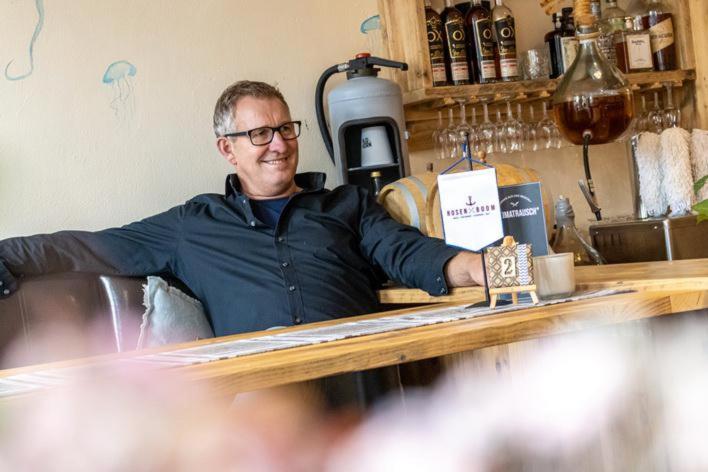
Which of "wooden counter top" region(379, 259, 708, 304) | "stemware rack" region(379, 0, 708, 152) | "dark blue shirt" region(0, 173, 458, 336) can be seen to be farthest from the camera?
"stemware rack" region(379, 0, 708, 152)

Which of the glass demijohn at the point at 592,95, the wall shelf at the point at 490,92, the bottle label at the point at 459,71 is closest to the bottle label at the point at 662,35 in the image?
the wall shelf at the point at 490,92

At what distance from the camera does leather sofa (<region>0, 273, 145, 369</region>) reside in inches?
102

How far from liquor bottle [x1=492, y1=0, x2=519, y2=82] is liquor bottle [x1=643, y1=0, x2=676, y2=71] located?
74cm

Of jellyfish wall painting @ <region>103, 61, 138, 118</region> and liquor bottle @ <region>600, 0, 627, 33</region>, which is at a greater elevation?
liquor bottle @ <region>600, 0, 627, 33</region>

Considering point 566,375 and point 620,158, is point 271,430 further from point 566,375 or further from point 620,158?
point 620,158

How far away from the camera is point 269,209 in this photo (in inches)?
116

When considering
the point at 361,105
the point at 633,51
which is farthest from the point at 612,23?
the point at 361,105

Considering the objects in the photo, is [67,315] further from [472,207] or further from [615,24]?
[615,24]

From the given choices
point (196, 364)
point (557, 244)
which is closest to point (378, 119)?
point (557, 244)

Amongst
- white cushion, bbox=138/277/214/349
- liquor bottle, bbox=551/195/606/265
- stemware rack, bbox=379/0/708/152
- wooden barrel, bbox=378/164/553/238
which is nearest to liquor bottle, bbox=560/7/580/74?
stemware rack, bbox=379/0/708/152

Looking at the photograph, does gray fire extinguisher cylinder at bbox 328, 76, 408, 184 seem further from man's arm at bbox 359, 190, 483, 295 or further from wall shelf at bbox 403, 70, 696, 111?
man's arm at bbox 359, 190, 483, 295

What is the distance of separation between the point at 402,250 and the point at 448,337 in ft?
3.72

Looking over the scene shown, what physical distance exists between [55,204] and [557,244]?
1.60m

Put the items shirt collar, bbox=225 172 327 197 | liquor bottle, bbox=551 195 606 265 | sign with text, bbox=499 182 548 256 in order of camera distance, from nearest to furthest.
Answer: sign with text, bbox=499 182 548 256
shirt collar, bbox=225 172 327 197
liquor bottle, bbox=551 195 606 265
